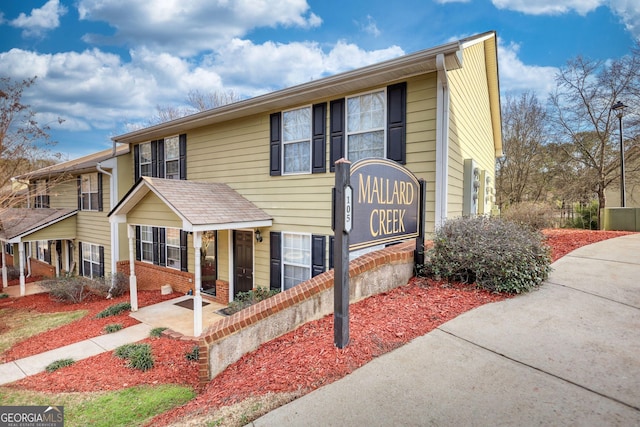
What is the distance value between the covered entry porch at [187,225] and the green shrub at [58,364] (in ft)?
7.12

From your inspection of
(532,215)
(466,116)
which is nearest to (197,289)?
(466,116)

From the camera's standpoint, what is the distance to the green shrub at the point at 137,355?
5.12m

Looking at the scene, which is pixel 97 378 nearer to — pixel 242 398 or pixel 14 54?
pixel 242 398

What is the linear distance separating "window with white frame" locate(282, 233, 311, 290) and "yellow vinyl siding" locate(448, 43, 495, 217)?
11.4 feet

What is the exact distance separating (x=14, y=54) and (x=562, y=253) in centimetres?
1696

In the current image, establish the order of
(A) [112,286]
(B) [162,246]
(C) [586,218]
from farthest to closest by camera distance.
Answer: (C) [586,218] < (B) [162,246] < (A) [112,286]

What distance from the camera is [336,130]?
7023 millimetres

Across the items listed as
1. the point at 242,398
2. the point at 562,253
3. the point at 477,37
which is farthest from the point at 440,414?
the point at 477,37

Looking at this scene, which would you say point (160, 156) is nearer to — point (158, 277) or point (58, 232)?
point (158, 277)

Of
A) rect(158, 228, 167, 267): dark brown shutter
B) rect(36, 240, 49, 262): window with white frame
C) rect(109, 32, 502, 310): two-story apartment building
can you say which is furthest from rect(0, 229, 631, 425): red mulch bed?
rect(36, 240, 49, 262): window with white frame

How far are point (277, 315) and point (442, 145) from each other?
4.28m

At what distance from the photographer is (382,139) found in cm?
653

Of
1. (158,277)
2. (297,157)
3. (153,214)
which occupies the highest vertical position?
(297,157)

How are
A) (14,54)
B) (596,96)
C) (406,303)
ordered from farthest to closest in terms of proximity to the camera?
(596,96), (14,54), (406,303)
